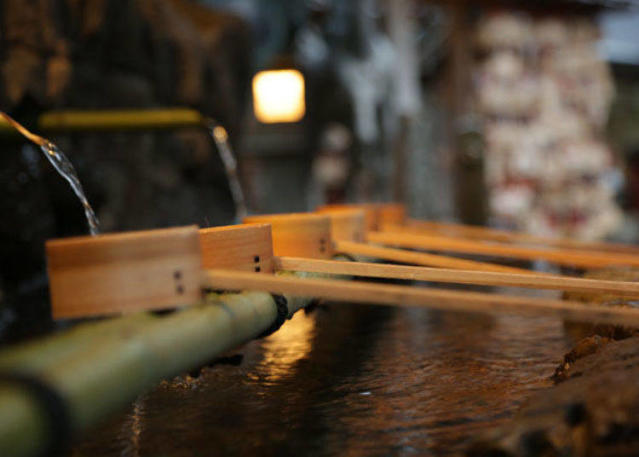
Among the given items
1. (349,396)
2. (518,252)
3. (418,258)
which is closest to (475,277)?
(349,396)

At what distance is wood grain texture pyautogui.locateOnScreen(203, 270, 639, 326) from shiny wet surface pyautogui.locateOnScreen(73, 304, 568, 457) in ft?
1.24

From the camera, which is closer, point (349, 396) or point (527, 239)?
point (349, 396)

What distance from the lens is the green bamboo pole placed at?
1.23m

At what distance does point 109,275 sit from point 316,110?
48.9 feet

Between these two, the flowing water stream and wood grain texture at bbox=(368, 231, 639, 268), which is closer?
wood grain texture at bbox=(368, 231, 639, 268)

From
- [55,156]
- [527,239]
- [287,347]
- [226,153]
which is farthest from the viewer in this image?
[226,153]

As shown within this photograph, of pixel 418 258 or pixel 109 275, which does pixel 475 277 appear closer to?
pixel 418 258

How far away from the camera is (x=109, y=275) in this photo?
173 cm

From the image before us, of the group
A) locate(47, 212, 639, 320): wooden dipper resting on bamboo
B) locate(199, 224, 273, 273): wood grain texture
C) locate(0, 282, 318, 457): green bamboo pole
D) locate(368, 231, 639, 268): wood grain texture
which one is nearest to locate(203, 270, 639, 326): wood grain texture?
locate(47, 212, 639, 320): wooden dipper resting on bamboo

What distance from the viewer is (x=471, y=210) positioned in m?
9.36

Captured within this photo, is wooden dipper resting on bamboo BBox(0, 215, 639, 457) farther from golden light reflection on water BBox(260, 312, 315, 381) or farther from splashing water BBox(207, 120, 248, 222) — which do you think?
splashing water BBox(207, 120, 248, 222)

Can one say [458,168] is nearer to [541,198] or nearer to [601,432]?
[541,198]

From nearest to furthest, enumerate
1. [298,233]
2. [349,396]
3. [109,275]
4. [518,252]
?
[109,275]
[349,396]
[298,233]
[518,252]

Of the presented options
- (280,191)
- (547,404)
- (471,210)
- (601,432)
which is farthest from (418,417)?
(280,191)
